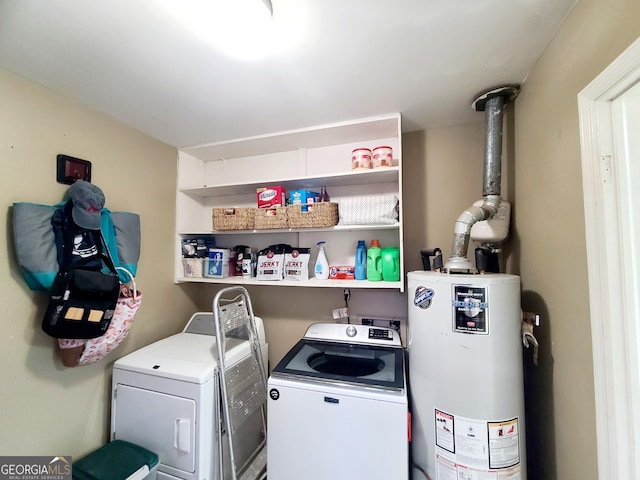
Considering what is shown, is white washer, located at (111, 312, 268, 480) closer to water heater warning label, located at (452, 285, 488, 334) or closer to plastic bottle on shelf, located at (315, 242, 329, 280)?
plastic bottle on shelf, located at (315, 242, 329, 280)

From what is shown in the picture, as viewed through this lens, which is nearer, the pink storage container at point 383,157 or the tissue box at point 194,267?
the pink storage container at point 383,157

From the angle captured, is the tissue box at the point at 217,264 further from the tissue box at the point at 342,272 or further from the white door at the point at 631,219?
the white door at the point at 631,219

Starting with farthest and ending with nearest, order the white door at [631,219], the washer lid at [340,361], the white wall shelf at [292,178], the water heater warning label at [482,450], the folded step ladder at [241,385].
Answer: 1. the white wall shelf at [292,178]
2. the folded step ladder at [241,385]
3. the washer lid at [340,361]
4. the water heater warning label at [482,450]
5. the white door at [631,219]

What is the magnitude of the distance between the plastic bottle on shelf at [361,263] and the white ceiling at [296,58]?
0.86m

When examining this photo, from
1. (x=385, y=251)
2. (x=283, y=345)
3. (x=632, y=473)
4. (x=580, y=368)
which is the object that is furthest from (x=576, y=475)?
(x=283, y=345)

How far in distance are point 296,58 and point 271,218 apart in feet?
3.19

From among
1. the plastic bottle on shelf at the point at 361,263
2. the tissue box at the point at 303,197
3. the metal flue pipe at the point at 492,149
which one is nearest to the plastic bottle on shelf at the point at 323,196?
the tissue box at the point at 303,197

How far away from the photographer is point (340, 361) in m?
1.65

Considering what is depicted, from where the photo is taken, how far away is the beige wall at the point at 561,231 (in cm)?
85

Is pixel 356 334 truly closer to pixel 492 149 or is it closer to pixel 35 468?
pixel 492 149

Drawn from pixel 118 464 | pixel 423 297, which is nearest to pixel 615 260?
pixel 423 297

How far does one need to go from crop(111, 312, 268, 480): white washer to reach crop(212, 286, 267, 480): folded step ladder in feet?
0.18

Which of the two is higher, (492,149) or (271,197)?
(492,149)

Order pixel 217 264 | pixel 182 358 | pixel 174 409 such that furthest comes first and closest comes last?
pixel 217 264 → pixel 182 358 → pixel 174 409
